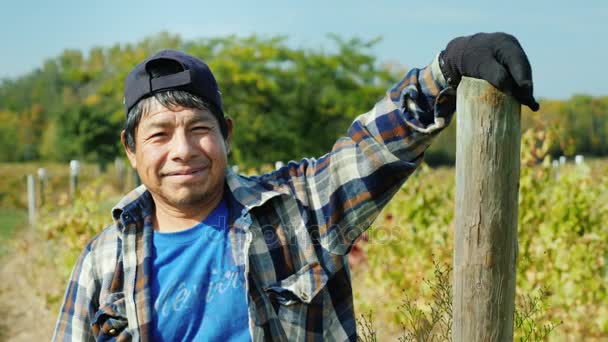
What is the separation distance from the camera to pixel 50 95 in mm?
59875

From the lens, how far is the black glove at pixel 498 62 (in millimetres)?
1275

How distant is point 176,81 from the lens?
5.64 feet

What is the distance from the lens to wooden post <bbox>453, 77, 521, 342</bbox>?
139 centimetres

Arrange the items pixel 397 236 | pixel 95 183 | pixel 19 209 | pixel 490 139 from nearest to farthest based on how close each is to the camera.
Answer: pixel 490 139, pixel 397 236, pixel 95 183, pixel 19 209

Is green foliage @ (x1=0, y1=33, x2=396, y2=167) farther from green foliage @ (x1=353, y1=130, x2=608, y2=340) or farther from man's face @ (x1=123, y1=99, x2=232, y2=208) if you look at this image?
man's face @ (x1=123, y1=99, x2=232, y2=208)

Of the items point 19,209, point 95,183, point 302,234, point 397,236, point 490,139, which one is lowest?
point 19,209

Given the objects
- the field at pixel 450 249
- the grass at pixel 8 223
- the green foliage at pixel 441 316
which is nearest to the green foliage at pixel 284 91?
the grass at pixel 8 223

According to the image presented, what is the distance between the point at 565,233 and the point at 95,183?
3.46 m

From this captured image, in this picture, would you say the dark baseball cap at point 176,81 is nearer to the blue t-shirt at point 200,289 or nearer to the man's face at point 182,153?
the man's face at point 182,153

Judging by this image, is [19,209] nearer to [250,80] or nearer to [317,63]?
[250,80]

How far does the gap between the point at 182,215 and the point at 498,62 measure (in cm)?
94

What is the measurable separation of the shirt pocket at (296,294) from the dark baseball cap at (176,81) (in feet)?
1.65

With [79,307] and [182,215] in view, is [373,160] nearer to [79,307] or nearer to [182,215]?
[182,215]

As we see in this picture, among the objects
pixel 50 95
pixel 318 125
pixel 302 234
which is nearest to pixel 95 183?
pixel 302 234
